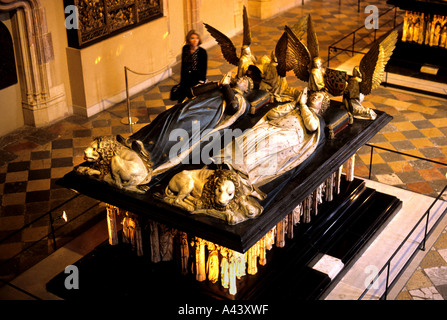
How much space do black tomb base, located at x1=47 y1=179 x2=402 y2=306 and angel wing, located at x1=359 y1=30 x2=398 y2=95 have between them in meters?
1.41

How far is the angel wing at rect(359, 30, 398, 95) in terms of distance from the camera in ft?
24.4

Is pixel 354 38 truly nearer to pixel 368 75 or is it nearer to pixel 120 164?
pixel 368 75

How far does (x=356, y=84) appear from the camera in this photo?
301 inches

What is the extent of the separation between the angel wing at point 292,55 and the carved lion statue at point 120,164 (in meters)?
2.20

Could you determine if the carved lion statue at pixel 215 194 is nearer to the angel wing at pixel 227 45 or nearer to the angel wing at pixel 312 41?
the angel wing at pixel 312 41

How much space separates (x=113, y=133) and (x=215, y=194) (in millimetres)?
4038

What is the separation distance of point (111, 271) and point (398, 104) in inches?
224

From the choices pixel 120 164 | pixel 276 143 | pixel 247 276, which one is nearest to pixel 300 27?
pixel 276 143

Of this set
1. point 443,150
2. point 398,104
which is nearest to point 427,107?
point 398,104

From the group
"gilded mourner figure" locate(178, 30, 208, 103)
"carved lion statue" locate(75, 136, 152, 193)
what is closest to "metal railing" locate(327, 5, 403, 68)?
"gilded mourner figure" locate(178, 30, 208, 103)

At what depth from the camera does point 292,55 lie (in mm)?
7910

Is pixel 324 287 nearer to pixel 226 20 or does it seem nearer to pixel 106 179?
pixel 106 179

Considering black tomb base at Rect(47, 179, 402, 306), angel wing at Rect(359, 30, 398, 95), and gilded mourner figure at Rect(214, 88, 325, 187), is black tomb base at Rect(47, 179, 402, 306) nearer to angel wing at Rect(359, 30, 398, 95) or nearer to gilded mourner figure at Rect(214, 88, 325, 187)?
gilded mourner figure at Rect(214, 88, 325, 187)

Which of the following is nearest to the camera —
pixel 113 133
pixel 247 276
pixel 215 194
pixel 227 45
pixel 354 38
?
pixel 215 194
